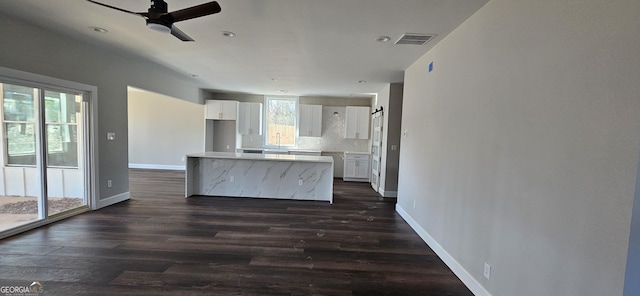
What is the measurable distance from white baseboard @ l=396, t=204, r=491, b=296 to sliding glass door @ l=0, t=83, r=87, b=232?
4.97 metres

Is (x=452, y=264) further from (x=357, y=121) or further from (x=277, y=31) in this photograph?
(x=357, y=121)

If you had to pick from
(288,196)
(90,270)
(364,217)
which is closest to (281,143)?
(288,196)

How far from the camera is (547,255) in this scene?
1.53 meters

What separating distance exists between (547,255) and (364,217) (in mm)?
2787

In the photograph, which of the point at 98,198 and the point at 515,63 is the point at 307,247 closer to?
the point at 515,63

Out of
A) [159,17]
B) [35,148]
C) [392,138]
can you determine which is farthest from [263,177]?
[159,17]

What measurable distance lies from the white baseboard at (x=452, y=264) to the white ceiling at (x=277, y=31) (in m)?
2.36

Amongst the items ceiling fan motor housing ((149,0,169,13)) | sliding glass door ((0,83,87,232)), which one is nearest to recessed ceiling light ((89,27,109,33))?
sliding glass door ((0,83,87,232))

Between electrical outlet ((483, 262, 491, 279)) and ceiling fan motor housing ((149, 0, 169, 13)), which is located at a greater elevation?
ceiling fan motor housing ((149, 0, 169, 13))

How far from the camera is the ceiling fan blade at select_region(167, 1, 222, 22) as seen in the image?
6.53 feet

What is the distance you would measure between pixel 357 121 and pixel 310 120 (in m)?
1.38

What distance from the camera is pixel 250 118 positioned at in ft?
25.6

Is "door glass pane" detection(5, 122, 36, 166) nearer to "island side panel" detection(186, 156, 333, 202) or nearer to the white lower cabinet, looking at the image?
"island side panel" detection(186, 156, 333, 202)

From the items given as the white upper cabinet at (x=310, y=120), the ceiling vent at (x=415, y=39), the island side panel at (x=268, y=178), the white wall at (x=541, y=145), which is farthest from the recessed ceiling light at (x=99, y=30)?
the white upper cabinet at (x=310, y=120)
